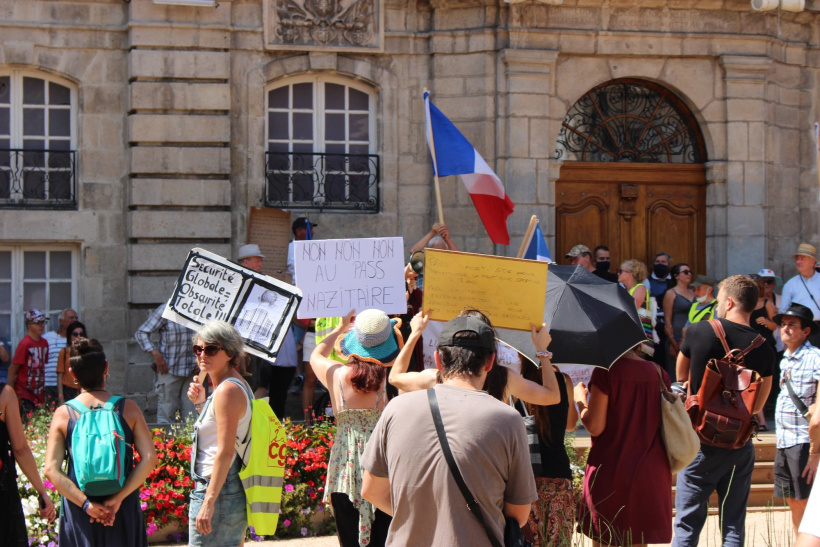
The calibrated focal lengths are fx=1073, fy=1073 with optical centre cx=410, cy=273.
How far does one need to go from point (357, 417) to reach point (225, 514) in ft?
2.79

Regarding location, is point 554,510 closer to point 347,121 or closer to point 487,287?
point 487,287

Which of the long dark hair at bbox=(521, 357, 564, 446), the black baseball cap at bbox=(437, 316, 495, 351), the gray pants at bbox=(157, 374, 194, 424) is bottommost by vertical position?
the gray pants at bbox=(157, 374, 194, 424)

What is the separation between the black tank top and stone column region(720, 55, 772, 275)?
7.77m

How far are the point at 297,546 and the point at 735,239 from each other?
7284 millimetres

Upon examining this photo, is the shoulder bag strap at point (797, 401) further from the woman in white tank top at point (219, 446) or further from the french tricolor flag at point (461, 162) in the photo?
the french tricolor flag at point (461, 162)

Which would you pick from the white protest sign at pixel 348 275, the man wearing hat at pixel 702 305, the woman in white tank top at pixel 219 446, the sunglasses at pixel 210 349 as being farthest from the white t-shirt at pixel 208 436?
the man wearing hat at pixel 702 305

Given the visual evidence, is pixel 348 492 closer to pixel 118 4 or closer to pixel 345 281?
pixel 345 281

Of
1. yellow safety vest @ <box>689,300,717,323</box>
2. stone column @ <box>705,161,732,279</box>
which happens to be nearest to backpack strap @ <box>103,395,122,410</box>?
yellow safety vest @ <box>689,300,717,323</box>

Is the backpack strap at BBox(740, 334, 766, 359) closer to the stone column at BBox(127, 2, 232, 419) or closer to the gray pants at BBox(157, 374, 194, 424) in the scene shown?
the gray pants at BBox(157, 374, 194, 424)

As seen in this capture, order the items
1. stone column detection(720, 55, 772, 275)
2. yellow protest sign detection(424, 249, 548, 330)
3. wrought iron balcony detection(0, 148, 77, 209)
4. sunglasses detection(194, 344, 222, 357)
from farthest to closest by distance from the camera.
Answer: stone column detection(720, 55, 772, 275), wrought iron balcony detection(0, 148, 77, 209), yellow protest sign detection(424, 249, 548, 330), sunglasses detection(194, 344, 222, 357)

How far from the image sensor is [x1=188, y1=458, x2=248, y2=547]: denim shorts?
214 inches

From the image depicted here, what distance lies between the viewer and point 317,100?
12836mm

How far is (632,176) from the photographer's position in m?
13.2

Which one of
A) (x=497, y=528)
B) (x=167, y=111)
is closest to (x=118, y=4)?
(x=167, y=111)
